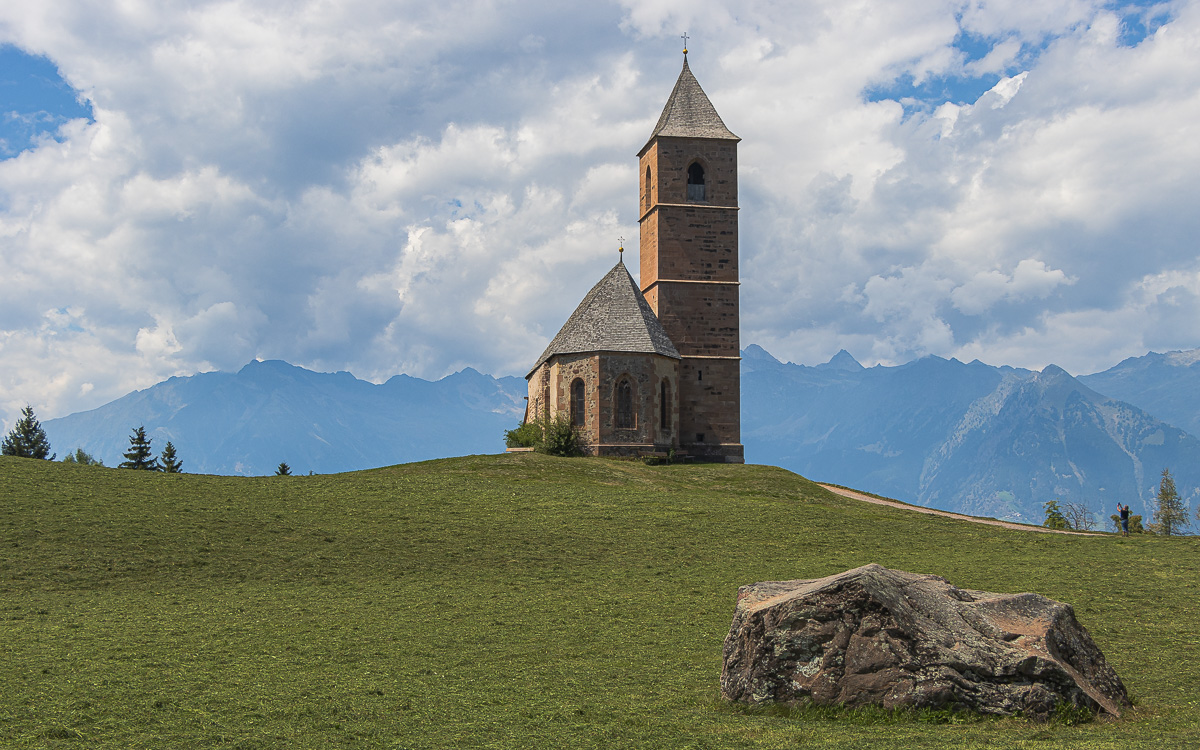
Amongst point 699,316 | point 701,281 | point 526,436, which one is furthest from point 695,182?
point 526,436

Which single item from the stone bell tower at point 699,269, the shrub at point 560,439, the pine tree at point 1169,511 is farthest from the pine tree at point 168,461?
the pine tree at point 1169,511

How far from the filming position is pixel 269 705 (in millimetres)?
11930

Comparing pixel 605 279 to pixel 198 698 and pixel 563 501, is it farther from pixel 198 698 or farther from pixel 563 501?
pixel 198 698

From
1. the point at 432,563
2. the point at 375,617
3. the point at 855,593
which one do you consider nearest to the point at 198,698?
the point at 375,617

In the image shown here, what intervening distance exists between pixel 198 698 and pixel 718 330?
47946mm

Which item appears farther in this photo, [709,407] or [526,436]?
[709,407]

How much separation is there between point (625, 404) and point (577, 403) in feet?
8.06

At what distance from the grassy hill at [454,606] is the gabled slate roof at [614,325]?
13660 millimetres

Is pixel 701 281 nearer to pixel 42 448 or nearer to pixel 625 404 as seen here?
pixel 625 404

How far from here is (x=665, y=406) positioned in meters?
52.8

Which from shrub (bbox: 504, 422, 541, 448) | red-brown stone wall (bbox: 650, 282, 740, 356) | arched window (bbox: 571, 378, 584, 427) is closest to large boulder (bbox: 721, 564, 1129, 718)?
arched window (bbox: 571, 378, 584, 427)

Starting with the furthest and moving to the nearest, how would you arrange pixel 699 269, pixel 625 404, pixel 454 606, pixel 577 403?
pixel 699 269, pixel 577 403, pixel 625 404, pixel 454 606

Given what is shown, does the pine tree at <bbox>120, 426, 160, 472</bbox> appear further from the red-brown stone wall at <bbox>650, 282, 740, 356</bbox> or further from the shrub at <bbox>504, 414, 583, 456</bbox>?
the red-brown stone wall at <bbox>650, 282, 740, 356</bbox>

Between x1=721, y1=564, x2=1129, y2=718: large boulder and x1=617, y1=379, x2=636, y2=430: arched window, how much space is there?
3878cm
